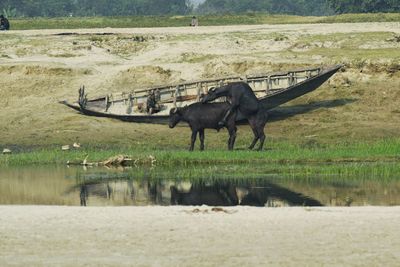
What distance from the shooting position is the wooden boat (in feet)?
127

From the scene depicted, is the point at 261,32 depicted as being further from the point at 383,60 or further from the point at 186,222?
the point at 186,222

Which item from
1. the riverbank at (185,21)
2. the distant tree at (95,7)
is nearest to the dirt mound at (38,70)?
the riverbank at (185,21)

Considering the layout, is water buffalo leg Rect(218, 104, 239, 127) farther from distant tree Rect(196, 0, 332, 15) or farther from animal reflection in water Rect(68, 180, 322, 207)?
distant tree Rect(196, 0, 332, 15)

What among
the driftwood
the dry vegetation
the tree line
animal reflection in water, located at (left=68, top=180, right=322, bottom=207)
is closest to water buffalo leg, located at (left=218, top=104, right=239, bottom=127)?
the dry vegetation

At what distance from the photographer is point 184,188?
2633 centimetres

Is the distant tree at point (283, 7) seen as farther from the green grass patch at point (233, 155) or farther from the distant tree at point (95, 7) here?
the green grass patch at point (233, 155)

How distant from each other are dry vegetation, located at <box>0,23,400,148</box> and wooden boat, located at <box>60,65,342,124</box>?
52 centimetres

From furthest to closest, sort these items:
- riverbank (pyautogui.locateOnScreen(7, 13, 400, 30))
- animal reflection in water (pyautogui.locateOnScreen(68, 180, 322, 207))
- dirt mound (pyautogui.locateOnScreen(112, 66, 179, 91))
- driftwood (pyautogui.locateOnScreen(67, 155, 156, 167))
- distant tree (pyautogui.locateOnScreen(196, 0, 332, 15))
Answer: distant tree (pyautogui.locateOnScreen(196, 0, 332, 15)) < riverbank (pyautogui.locateOnScreen(7, 13, 400, 30)) < dirt mound (pyautogui.locateOnScreen(112, 66, 179, 91)) < driftwood (pyautogui.locateOnScreen(67, 155, 156, 167)) < animal reflection in water (pyautogui.locateOnScreen(68, 180, 322, 207))

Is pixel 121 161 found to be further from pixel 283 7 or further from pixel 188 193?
pixel 283 7

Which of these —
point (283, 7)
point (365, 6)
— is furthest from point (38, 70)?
point (283, 7)

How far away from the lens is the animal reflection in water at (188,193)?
2403 centimetres

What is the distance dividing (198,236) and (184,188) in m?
7.70

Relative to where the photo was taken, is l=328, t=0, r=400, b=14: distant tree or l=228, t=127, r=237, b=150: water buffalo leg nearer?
l=228, t=127, r=237, b=150: water buffalo leg

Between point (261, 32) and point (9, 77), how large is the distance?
10.5 metres
